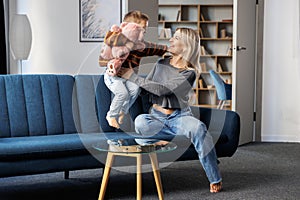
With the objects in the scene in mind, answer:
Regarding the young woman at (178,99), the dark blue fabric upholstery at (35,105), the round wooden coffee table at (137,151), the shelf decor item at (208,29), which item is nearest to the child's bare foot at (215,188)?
the young woman at (178,99)

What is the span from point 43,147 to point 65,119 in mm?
621

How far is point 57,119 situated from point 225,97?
328cm

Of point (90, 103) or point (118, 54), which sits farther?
point (90, 103)

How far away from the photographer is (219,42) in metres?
9.45

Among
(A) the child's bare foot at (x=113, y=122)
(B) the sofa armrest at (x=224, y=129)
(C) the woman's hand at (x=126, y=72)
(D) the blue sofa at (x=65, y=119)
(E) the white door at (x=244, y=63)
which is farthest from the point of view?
(E) the white door at (x=244, y=63)

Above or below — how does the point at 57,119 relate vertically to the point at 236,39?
below

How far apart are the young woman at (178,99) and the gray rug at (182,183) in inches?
8.8

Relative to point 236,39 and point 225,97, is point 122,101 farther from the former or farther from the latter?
point 225,97

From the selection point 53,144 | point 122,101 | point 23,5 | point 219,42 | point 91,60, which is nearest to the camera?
point 53,144

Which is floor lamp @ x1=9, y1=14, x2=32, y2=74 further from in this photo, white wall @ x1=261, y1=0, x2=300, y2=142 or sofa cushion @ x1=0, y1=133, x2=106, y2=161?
white wall @ x1=261, y1=0, x2=300, y2=142

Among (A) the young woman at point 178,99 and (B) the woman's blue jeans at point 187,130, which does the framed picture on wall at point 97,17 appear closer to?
(A) the young woman at point 178,99

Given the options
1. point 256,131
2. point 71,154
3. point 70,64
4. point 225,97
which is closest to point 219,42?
point 225,97

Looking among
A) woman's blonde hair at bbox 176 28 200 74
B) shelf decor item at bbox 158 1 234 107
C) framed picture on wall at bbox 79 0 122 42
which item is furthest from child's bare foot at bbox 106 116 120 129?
shelf decor item at bbox 158 1 234 107

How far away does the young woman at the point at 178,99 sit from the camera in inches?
140
